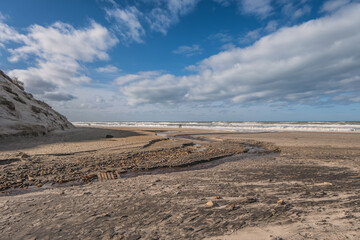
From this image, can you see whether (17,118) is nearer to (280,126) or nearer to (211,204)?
(211,204)

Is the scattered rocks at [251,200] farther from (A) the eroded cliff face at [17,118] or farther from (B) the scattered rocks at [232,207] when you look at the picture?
(A) the eroded cliff face at [17,118]

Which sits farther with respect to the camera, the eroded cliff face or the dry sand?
the eroded cliff face

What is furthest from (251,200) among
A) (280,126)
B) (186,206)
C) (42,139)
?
(280,126)

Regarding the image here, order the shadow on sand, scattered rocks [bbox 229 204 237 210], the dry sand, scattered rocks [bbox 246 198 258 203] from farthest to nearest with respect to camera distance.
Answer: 1. the shadow on sand
2. scattered rocks [bbox 246 198 258 203]
3. scattered rocks [bbox 229 204 237 210]
4. the dry sand

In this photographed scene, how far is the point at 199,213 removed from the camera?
3.64 meters

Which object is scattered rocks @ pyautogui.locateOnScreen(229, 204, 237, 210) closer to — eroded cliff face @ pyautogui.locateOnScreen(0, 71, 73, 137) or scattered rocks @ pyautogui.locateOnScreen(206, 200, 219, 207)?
scattered rocks @ pyautogui.locateOnScreen(206, 200, 219, 207)

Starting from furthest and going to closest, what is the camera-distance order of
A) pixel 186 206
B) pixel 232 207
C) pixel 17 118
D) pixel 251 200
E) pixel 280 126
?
pixel 280 126 < pixel 17 118 < pixel 251 200 < pixel 186 206 < pixel 232 207

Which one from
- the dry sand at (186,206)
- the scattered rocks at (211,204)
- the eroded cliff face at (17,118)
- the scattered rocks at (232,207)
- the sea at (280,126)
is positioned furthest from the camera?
the sea at (280,126)

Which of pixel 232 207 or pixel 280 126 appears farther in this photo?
pixel 280 126

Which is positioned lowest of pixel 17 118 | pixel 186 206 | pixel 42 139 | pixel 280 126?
pixel 186 206

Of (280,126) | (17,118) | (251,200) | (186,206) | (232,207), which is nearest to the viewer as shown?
(232,207)

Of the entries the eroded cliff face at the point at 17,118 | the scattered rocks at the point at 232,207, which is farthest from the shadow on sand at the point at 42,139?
the scattered rocks at the point at 232,207

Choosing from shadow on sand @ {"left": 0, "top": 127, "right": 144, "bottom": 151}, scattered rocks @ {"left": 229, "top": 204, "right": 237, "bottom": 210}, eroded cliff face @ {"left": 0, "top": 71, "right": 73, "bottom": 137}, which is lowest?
scattered rocks @ {"left": 229, "top": 204, "right": 237, "bottom": 210}

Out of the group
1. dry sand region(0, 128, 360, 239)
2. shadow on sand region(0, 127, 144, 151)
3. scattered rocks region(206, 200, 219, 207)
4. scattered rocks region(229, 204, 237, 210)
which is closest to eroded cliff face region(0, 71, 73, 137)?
shadow on sand region(0, 127, 144, 151)
